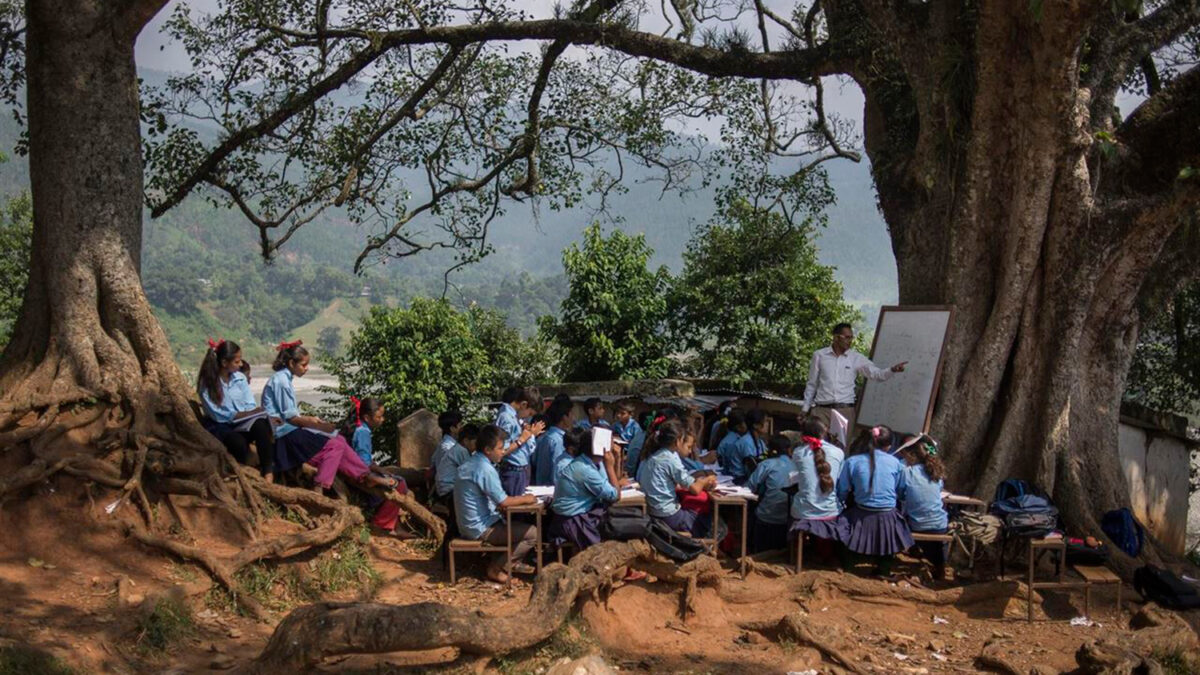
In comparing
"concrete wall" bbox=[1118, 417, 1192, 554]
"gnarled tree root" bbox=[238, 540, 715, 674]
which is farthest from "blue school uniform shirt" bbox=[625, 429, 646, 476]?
"concrete wall" bbox=[1118, 417, 1192, 554]

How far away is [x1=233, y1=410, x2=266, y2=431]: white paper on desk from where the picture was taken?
9.14 metres

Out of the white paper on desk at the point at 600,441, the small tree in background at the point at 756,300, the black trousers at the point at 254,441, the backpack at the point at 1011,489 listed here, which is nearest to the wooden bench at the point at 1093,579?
the backpack at the point at 1011,489

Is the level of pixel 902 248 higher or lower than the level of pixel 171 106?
lower

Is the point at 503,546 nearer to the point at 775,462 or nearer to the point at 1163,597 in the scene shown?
the point at 775,462

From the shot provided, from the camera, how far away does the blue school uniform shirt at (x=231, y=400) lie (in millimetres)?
9117

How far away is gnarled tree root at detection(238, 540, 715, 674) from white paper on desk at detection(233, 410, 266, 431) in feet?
11.6

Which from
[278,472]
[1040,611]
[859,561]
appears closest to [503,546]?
[278,472]

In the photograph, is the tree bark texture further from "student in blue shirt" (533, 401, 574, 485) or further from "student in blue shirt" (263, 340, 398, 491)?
"student in blue shirt" (263, 340, 398, 491)

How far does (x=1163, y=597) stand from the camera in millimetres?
8516

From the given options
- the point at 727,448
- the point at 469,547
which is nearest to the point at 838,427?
the point at 727,448

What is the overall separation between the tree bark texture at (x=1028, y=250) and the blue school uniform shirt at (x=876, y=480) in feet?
4.27

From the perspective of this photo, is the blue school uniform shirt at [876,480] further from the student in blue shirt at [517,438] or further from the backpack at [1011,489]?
the student in blue shirt at [517,438]

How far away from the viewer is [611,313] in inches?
580

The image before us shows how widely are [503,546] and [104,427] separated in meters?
3.16
